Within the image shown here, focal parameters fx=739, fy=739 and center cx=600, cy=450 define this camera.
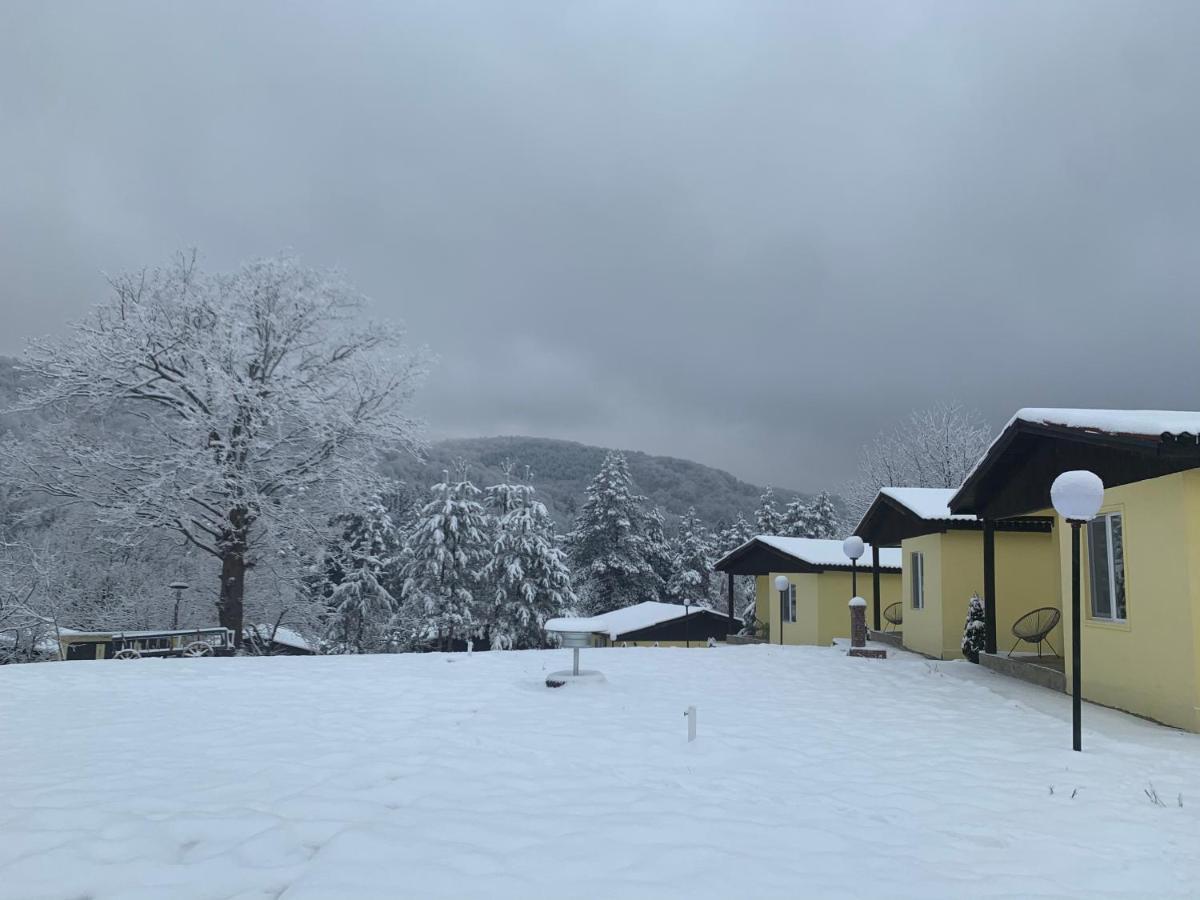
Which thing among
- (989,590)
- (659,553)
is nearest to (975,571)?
(989,590)

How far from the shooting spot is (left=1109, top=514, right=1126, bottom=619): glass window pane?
8.90 metres

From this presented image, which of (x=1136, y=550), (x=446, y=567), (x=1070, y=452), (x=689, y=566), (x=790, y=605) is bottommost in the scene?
(x=790, y=605)

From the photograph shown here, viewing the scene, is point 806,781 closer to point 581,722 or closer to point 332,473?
point 581,722

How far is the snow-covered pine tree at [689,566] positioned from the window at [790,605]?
19616 mm

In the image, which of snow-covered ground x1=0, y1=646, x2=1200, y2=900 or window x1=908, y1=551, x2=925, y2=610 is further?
window x1=908, y1=551, x2=925, y2=610

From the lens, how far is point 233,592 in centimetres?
1830

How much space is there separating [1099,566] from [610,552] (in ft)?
108

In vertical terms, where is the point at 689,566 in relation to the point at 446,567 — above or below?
above

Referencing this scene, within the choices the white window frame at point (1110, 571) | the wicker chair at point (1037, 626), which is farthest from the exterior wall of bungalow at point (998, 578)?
the white window frame at point (1110, 571)

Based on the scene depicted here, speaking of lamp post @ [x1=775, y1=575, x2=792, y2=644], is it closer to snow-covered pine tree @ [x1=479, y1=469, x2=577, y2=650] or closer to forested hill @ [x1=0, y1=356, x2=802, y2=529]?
snow-covered pine tree @ [x1=479, y1=469, x2=577, y2=650]

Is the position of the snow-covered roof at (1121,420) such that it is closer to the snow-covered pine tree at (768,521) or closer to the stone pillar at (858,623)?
the stone pillar at (858,623)

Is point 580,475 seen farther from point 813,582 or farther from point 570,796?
point 570,796

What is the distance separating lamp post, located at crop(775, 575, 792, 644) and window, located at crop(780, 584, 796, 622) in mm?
68

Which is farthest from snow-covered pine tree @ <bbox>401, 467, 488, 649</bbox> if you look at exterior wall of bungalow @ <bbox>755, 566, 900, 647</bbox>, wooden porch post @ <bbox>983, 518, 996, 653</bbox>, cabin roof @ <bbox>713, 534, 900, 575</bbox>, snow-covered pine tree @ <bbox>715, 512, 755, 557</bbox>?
wooden porch post @ <bbox>983, 518, 996, 653</bbox>
